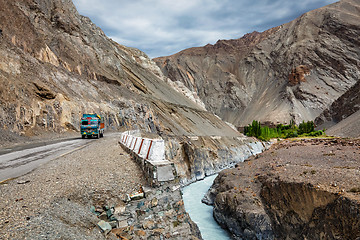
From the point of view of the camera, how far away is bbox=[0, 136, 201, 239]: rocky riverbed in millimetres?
4047

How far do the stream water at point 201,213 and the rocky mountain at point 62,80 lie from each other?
49.1 feet

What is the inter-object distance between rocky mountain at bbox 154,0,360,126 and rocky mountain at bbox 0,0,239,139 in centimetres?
4668

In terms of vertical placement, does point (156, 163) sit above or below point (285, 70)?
below

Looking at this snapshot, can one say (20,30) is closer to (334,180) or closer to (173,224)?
(173,224)

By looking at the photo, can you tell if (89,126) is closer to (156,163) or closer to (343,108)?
(156,163)

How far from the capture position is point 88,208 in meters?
5.40

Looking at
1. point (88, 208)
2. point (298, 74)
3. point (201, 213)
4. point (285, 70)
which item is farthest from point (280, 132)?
point (88, 208)

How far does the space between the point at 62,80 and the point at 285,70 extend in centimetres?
11101

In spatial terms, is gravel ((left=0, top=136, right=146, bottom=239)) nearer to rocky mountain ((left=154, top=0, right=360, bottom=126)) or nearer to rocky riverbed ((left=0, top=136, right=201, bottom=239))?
rocky riverbed ((left=0, top=136, right=201, bottom=239))

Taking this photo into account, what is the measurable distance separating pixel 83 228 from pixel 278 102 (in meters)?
109

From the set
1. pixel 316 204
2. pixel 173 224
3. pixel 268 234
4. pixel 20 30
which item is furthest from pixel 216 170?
pixel 20 30

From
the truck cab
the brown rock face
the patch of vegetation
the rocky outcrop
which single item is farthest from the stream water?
the brown rock face

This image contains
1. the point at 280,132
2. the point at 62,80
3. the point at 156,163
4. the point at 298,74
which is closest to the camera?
the point at 156,163

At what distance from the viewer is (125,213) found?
5574 millimetres
